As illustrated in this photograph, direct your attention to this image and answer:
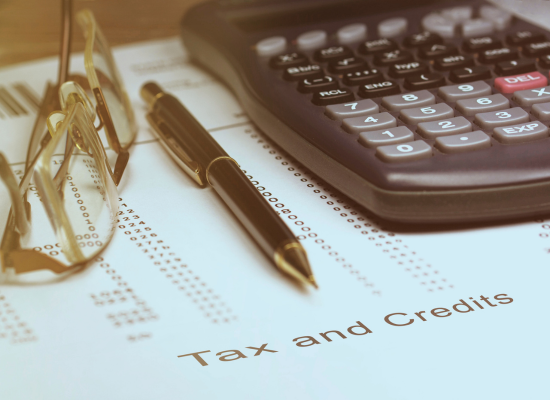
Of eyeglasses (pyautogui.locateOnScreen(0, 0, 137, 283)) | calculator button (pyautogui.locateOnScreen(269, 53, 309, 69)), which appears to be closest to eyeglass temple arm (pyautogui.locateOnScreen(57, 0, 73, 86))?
eyeglasses (pyautogui.locateOnScreen(0, 0, 137, 283))

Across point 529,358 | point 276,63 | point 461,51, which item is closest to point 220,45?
point 276,63

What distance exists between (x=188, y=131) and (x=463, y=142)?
0.19 m

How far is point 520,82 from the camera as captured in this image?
385 mm

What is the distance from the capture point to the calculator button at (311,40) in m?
0.47

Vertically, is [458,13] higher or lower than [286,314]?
higher

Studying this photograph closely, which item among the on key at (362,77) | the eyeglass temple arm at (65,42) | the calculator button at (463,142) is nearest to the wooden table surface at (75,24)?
the eyeglass temple arm at (65,42)

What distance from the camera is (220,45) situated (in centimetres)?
51

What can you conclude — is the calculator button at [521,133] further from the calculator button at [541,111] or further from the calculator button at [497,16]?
the calculator button at [497,16]

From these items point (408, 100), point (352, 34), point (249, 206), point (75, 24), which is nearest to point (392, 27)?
point (352, 34)

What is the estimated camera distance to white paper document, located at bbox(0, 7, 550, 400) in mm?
249

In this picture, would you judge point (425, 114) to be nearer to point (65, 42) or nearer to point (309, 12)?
point (309, 12)

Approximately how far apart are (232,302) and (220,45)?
11.6 inches

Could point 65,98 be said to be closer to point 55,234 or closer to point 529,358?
point 55,234

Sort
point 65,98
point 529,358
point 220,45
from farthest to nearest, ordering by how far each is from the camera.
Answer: point 220,45 → point 65,98 → point 529,358
